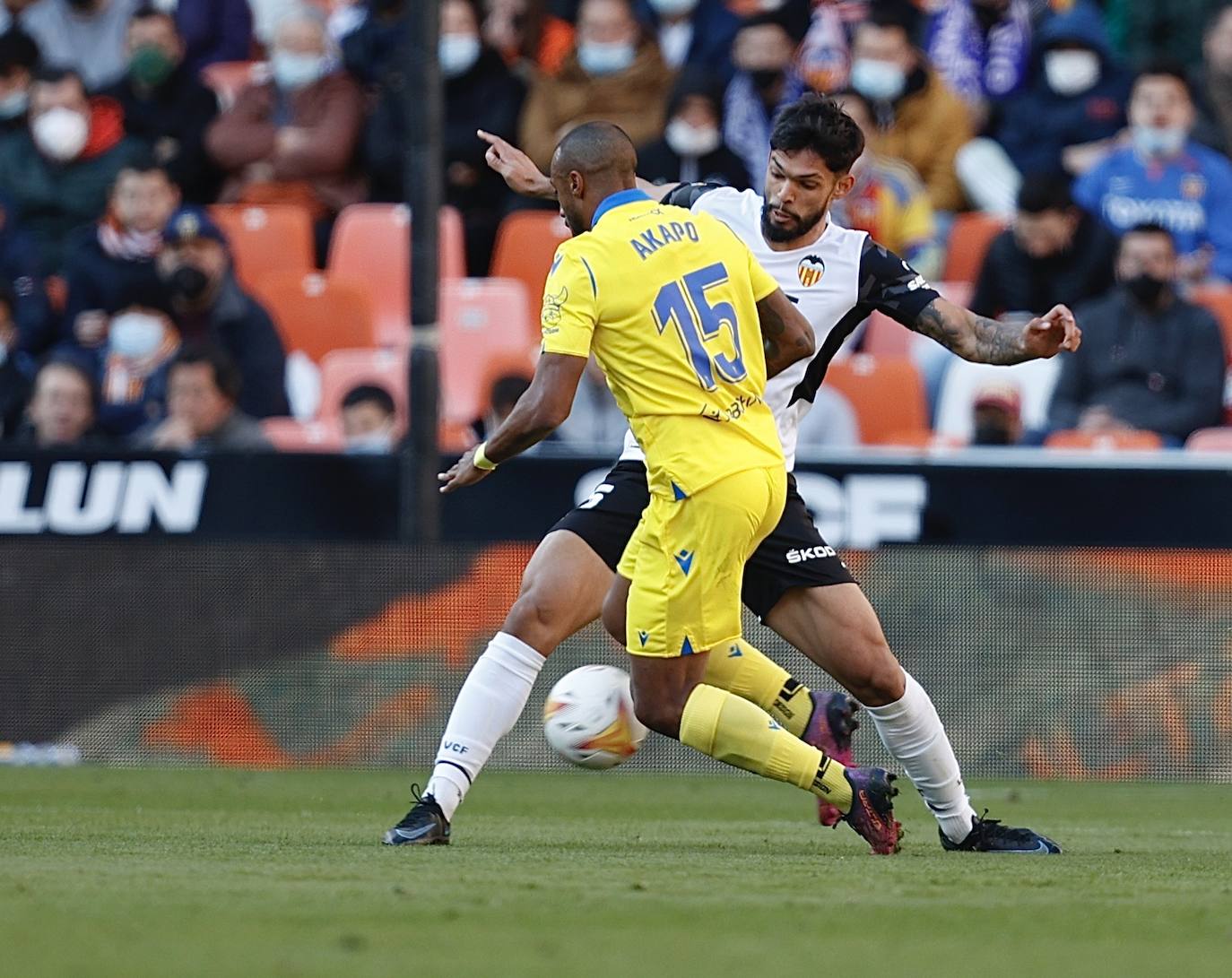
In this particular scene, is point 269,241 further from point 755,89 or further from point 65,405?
point 755,89

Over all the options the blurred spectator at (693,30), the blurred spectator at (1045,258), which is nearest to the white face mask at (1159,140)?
the blurred spectator at (1045,258)

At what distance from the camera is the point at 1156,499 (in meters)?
10.8

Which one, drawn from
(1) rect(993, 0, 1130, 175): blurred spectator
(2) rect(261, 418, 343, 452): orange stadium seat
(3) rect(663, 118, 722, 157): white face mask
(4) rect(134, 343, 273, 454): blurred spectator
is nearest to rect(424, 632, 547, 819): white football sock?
(4) rect(134, 343, 273, 454): blurred spectator

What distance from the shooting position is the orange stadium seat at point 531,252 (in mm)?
13930

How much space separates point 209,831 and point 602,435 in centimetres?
526

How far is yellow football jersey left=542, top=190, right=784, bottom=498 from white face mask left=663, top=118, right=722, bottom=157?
24.4 ft

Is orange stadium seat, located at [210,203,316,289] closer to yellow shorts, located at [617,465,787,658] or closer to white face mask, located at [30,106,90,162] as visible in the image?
white face mask, located at [30,106,90,162]

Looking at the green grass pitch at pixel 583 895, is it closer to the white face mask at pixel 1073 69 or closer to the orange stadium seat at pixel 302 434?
the orange stadium seat at pixel 302 434

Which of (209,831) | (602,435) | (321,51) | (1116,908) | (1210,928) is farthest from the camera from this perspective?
(321,51)

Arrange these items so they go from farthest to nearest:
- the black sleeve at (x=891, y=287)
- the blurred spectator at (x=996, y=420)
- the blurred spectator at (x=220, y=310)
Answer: the blurred spectator at (x=220, y=310)
the blurred spectator at (x=996, y=420)
the black sleeve at (x=891, y=287)

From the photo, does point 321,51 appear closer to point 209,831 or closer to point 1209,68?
point 1209,68

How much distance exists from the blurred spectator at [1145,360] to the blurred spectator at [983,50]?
2.55m

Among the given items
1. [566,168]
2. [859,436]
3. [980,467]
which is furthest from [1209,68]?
[566,168]

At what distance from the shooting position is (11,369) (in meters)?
13.2
